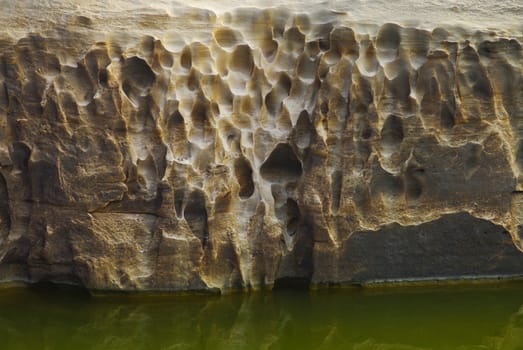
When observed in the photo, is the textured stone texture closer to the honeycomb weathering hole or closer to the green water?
the honeycomb weathering hole

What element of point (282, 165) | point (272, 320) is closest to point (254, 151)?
point (282, 165)

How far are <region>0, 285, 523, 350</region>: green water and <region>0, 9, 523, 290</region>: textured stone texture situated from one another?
0.48ft

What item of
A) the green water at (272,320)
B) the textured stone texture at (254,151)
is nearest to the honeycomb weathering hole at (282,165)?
the textured stone texture at (254,151)

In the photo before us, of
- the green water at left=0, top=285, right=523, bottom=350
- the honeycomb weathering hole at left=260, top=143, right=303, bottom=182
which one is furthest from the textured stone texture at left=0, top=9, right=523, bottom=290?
the green water at left=0, top=285, right=523, bottom=350

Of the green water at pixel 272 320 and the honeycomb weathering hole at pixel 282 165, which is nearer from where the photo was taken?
the green water at pixel 272 320

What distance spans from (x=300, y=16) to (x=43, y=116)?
5.22ft

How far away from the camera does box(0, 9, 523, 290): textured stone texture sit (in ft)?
17.4

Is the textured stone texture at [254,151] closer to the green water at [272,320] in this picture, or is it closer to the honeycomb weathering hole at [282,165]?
the honeycomb weathering hole at [282,165]

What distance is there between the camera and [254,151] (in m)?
5.49

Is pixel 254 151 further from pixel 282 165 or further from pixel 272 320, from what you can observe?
pixel 272 320

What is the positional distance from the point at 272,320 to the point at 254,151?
100cm

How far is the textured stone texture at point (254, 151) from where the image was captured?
5.31 meters

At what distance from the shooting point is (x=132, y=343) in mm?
4852

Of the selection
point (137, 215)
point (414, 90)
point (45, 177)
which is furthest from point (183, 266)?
point (414, 90)
